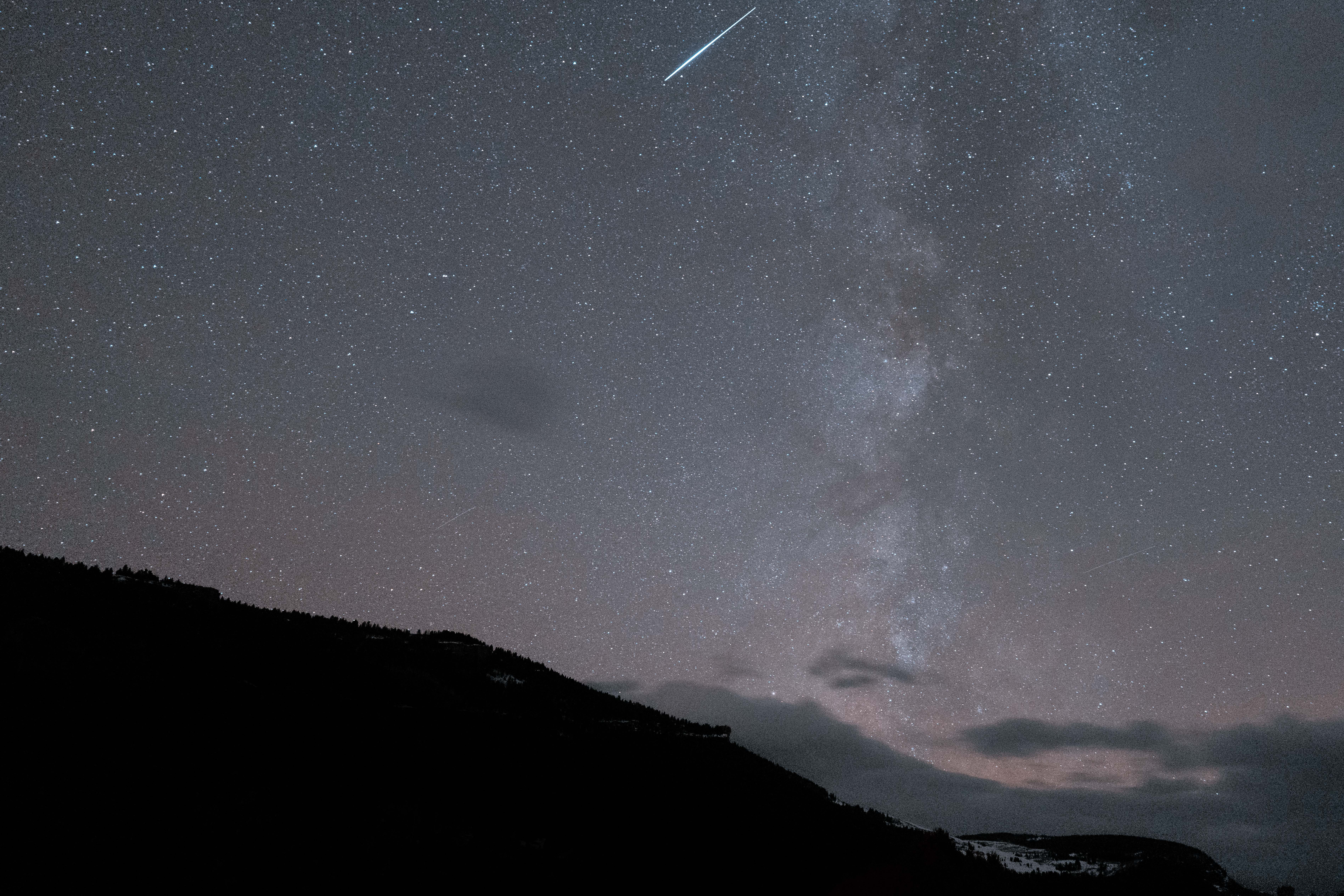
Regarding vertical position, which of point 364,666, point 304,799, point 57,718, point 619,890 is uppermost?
point 364,666

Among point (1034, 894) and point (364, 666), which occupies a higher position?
point (364, 666)

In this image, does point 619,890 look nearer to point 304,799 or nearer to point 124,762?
point 304,799

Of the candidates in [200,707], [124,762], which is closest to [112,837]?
[124,762]

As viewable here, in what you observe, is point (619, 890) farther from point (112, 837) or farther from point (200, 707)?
point (200, 707)

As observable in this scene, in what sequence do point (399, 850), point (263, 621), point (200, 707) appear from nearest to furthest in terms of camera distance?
point (399, 850), point (200, 707), point (263, 621)

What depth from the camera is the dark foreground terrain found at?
486 inches

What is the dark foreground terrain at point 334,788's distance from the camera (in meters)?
12.4

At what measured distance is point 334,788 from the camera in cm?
1590

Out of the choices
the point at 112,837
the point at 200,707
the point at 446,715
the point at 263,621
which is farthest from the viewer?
the point at 263,621

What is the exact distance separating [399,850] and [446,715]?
441 inches

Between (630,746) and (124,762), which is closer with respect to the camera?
(124,762)

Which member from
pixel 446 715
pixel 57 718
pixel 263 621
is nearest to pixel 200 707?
pixel 57 718

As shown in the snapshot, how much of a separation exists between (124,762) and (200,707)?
349cm

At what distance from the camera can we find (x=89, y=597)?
2244 centimetres
